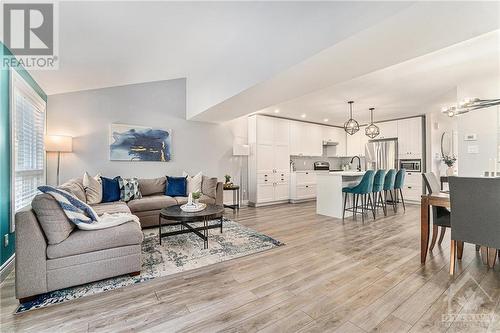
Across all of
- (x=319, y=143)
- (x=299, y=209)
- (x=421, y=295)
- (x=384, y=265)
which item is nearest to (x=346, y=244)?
(x=384, y=265)

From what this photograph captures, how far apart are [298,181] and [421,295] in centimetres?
465

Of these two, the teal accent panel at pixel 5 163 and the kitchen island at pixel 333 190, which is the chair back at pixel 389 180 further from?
the teal accent panel at pixel 5 163

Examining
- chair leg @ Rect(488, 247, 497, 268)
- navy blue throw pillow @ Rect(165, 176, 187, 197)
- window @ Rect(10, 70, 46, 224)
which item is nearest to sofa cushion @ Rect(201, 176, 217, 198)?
navy blue throw pillow @ Rect(165, 176, 187, 197)

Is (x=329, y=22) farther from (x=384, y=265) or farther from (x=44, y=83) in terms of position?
(x=44, y=83)

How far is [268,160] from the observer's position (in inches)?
242

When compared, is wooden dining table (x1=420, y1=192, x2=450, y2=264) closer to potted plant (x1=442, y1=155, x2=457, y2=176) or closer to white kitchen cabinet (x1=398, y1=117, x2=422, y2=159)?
white kitchen cabinet (x1=398, y1=117, x2=422, y2=159)

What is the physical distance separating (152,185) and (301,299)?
3.71m

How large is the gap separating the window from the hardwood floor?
3.55 ft

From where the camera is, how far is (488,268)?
7.72 ft

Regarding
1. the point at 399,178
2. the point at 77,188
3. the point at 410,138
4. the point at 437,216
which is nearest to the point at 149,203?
the point at 77,188

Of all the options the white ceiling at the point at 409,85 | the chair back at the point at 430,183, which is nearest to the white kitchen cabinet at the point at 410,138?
the white ceiling at the point at 409,85

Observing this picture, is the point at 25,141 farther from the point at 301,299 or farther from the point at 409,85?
the point at 409,85

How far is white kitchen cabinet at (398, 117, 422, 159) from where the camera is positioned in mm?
6246
